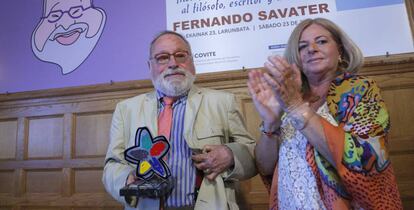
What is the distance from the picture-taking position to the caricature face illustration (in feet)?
6.77

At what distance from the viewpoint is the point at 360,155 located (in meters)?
0.69

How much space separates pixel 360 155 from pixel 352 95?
0.56ft

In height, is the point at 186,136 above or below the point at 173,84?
below

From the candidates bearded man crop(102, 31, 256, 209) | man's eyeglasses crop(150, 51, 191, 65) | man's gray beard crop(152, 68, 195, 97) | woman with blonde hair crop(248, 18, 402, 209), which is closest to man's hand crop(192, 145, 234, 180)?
bearded man crop(102, 31, 256, 209)

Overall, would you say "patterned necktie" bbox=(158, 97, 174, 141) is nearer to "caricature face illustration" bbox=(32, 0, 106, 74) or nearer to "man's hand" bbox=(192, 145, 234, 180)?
"man's hand" bbox=(192, 145, 234, 180)

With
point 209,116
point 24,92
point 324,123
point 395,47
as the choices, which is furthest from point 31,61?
point 395,47

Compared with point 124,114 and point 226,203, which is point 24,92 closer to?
point 124,114

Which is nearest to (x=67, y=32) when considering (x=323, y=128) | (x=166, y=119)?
(x=166, y=119)

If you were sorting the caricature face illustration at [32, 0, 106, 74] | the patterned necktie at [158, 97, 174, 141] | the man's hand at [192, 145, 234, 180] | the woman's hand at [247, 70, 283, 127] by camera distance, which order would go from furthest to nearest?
the caricature face illustration at [32, 0, 106, 74]
the patterned necktie at [158, 97, 174, 141]
the man's hand at [192, 145, 234, 180]
the woman's hand at [247, 70, 283, 127]

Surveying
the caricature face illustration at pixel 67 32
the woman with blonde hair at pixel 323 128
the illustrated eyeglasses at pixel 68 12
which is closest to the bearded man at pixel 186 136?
the woman with blonde hair at pixel 323 128

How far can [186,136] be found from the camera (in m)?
1.07

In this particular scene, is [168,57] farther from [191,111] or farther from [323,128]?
[323,128]

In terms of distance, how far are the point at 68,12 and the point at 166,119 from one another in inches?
59.8

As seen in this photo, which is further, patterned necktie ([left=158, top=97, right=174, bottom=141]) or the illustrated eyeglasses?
the illustrated eyeglasses
